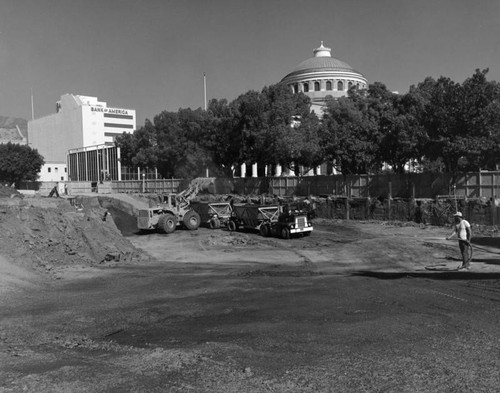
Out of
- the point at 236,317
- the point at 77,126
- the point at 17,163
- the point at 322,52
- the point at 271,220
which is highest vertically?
the point at 322,52

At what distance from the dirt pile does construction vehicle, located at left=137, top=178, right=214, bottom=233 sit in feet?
25.1

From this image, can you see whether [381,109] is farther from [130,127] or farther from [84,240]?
[130,127]

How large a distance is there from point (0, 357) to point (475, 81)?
31.0 metres

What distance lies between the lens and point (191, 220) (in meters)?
29.7

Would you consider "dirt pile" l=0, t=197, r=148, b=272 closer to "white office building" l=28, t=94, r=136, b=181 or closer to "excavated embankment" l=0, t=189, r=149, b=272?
"excavated embankment" l=0, t=189, r=149, b=272

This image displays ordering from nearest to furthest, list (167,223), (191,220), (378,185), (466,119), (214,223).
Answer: (167,223)
(191,220)
(214,223)
(466,119)
(378,185)

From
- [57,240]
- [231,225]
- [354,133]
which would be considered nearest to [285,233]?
[231,225]

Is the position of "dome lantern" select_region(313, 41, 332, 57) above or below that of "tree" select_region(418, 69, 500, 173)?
above

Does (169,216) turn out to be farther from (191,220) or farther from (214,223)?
(214,223)

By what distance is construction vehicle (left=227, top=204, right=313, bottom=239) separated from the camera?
82.0 feet

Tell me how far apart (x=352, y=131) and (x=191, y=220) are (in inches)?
712

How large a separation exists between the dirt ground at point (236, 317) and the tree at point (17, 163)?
269 feet

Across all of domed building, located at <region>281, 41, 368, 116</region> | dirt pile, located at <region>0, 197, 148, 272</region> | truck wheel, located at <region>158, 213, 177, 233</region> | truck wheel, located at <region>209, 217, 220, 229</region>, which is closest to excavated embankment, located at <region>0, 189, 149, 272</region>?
dirt pile, located at <region>0, 197, 148, 272</region>

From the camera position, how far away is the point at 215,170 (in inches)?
2221
